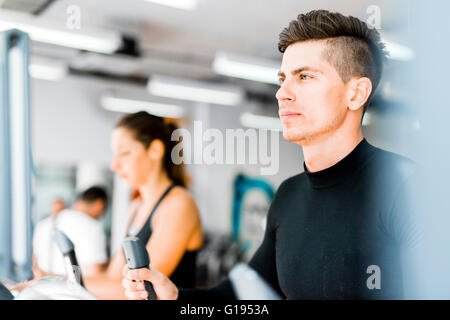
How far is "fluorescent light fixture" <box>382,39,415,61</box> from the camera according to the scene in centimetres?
164

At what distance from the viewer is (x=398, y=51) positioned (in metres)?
1.64

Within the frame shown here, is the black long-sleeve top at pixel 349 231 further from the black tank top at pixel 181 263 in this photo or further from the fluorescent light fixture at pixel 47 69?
the fluorescent light fixture at pixel 47 69

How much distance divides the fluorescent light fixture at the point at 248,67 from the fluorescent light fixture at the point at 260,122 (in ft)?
0.40

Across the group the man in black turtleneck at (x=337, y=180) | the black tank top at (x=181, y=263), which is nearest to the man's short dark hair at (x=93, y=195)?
the black tank top at (x=181, y=263)

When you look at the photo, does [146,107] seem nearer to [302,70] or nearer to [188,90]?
[188,90]

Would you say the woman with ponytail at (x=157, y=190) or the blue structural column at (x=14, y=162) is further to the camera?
the woman with ponytail at (x=157, y=190)

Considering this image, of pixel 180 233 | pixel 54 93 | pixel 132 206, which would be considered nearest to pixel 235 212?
pixel 180 233

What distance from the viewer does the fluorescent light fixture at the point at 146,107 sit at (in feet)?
5.81

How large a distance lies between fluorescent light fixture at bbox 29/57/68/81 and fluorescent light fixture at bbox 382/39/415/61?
109 centimetres

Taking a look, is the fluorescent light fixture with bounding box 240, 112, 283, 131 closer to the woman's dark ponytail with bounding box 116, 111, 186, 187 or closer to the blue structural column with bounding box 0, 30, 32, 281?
the woman's dark ponytail with bounding box 116, 111, 186, 187

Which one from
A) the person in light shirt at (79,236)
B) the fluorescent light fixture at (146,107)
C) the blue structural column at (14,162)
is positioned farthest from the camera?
the fluorescent light fixture at (146,107)
